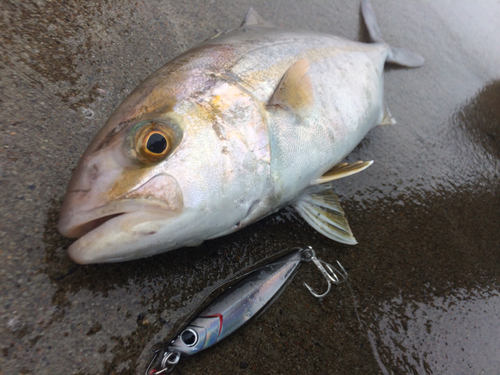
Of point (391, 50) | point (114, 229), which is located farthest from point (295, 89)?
point (391, 50)

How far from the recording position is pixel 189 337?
1.25m

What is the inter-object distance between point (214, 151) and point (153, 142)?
0.26 metres

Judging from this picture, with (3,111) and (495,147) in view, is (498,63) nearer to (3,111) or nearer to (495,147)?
(495,147)

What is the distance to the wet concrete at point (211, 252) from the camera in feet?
4.15

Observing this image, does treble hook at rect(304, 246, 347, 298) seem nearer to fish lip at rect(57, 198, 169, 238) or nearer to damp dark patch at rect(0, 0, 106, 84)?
fish lip at rect(57, 198, 169, 238)

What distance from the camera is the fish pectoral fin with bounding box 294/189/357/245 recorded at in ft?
5.80

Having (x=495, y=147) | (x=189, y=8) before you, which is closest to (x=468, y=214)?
(x=495, y=147)

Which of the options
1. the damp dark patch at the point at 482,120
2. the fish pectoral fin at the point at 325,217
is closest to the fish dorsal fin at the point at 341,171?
the fish pectoral fin at the point at 325,217

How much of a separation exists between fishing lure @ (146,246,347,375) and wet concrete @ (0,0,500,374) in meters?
0.09

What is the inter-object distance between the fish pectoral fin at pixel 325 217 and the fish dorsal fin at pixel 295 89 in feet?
2.05

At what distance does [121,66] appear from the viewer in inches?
76.2

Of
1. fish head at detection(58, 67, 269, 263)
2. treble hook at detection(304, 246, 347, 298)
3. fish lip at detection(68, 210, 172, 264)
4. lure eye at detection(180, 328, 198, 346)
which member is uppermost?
fish head at detection(58, 67, 269, 263)

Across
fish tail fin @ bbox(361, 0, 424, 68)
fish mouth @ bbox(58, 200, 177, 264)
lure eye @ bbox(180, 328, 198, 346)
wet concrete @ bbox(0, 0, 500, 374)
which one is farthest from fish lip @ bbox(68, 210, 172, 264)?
fish tail fin @ bbox(361, 0, 424, 68)

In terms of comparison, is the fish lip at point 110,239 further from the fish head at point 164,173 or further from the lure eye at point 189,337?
the lure eye at point 189,337
